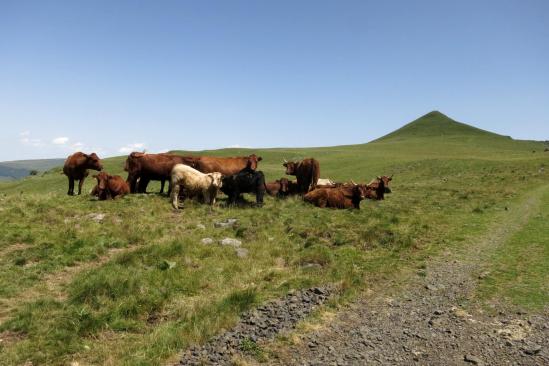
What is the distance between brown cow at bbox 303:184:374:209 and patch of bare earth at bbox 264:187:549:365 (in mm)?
10653

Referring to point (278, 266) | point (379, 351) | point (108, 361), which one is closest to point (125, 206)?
point (278, 266)

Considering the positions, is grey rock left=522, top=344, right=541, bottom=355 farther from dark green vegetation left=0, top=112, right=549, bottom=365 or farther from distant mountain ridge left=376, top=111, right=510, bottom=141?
distant mountain ridge left=376, top=111, right=510, bottom=141

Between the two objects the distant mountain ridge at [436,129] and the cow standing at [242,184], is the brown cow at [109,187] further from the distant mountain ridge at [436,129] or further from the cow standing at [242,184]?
the distant mountain ridge at [436,129]

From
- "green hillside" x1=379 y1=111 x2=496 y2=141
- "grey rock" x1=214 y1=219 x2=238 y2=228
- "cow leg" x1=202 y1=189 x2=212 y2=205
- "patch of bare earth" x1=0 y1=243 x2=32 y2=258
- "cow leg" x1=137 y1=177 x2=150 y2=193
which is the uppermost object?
"green hillside" x1=379 y1=111 x2=496 y2=141

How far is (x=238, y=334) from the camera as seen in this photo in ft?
22.4

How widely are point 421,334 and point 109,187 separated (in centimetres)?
1558

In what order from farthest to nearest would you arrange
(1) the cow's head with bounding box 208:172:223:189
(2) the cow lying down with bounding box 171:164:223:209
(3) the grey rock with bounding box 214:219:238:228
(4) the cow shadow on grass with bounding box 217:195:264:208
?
(4) the cow shadow on grass with bounding box 217:195:264:208 < (1) the cow's head with bounding box 208:172:223:189 < (2) the cow lying down with bounding box 171:164:223:209 < (3) the grey rock with bounding box 214:219:238:228

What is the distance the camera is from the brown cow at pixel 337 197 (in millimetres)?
19719

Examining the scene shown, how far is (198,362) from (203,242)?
20.9 ft

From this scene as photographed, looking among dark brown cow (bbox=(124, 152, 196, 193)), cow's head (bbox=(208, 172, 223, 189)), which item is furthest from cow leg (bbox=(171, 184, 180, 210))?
dark brown cow (bbox=(124, 152, 196, 193))

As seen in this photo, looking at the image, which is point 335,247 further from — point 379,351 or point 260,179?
point 260,179

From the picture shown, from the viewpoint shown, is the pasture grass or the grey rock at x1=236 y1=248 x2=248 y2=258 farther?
the grey rock at x1=236 y1=248 x2=248 y2=258

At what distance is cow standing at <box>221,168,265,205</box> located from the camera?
18828mm

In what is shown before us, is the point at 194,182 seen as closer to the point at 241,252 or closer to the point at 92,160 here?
the point at 92,160
